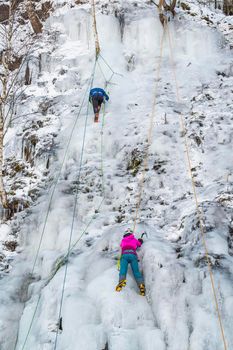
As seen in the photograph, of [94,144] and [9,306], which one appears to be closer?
[9,306]

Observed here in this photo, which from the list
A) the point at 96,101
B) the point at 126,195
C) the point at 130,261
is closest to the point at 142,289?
the point at 130,261

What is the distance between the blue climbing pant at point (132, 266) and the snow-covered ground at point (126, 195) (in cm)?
17

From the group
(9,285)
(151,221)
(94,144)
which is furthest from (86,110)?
(9,285)

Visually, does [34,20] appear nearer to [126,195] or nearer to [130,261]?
[126,195]

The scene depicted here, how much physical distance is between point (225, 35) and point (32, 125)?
783 centimetres

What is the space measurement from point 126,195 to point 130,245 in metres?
2.64

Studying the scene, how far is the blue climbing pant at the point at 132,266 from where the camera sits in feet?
21.5

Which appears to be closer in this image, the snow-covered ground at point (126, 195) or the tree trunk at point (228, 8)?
the snow-covered ground at point (126, 195)

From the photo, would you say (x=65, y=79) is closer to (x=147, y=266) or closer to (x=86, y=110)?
(x=86, y=110)

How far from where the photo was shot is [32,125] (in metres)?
12.4

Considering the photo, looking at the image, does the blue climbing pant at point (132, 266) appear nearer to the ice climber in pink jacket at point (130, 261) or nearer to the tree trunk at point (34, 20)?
the ice climber in pink jacket at point (130, 261)

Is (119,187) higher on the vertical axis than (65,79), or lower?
lower

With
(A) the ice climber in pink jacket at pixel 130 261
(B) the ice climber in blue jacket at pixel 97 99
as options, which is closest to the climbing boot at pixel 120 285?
(A) the ice climber in pink jacket at pixel 130 261

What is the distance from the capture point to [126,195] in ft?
30.9
